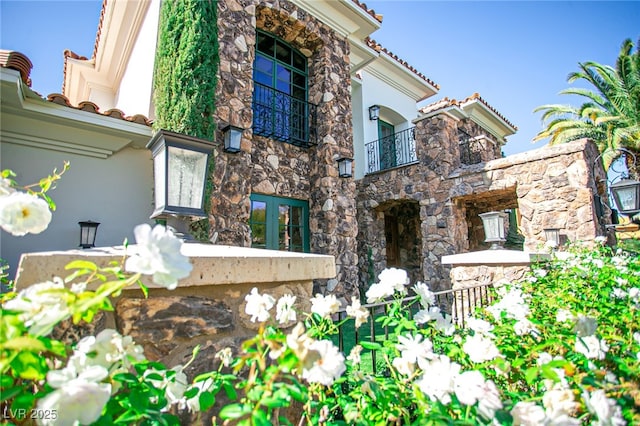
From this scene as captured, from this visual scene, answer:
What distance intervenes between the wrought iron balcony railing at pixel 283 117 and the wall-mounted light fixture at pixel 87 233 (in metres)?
2.73

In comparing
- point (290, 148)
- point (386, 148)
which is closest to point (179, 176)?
point (290, 148)

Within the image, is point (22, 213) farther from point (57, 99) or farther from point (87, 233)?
point (57, 99)

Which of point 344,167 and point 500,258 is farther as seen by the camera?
point 344,167

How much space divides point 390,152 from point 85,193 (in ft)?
24.3

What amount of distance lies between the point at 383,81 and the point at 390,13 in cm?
235

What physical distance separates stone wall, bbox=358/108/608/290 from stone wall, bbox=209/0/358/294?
1.97 m

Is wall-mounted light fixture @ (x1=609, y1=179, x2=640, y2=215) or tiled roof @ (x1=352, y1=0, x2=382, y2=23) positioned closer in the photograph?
wall-mounted light fixture @ (x1=609, y1=179, x2=640, y2=215)

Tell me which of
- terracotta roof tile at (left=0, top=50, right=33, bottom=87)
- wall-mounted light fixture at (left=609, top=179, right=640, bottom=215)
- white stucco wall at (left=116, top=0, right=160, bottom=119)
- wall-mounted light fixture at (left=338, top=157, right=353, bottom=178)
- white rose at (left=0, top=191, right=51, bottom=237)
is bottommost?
white rose at (left=0, top=191, right=51, bottom=237)

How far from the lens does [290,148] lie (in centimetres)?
584

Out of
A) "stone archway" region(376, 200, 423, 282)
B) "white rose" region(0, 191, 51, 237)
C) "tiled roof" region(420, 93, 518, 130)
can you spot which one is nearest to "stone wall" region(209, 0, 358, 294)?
"tiled roof" region(420, 93, 518, 130)

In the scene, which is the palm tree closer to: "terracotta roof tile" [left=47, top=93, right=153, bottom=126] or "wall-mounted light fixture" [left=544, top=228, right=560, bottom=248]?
"wall-mounted light fixture" [left=544, top=228, right=560, bottom=248]

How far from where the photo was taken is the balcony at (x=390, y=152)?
8664 millimetres

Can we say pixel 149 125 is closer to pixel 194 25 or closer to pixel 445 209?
pixel 194 25

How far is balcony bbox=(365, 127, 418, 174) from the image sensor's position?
866cm
